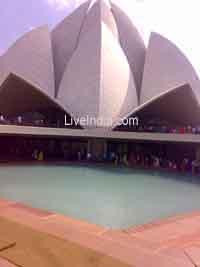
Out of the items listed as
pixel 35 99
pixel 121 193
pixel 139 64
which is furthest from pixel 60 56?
pixel 121 193

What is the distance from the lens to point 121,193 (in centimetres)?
708

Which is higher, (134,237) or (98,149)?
(98,149)

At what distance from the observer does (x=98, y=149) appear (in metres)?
16.0

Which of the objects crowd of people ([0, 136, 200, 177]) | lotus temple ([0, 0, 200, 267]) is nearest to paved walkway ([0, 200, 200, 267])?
lotus temple ([0, 0, 200, 267])

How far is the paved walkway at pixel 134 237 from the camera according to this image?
2922mm

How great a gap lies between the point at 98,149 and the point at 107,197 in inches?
372

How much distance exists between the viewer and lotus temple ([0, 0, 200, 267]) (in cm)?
329

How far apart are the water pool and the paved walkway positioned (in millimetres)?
563

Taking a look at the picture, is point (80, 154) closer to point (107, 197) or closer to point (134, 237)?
point (107, 197)

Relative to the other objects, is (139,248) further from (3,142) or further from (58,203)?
(3,142)

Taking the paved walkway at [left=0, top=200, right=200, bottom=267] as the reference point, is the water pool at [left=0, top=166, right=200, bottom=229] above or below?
below

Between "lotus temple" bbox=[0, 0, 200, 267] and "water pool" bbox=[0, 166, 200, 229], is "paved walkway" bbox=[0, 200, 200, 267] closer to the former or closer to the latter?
"lotus temple" bbox=[0, 0, 200, 267]

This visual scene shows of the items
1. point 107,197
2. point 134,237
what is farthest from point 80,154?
point 134,237

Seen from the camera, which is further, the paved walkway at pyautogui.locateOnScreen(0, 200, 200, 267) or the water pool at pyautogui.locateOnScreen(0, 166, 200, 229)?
the water pool at pyautogui.locateOnScreen(0, 166, 200, 229)
